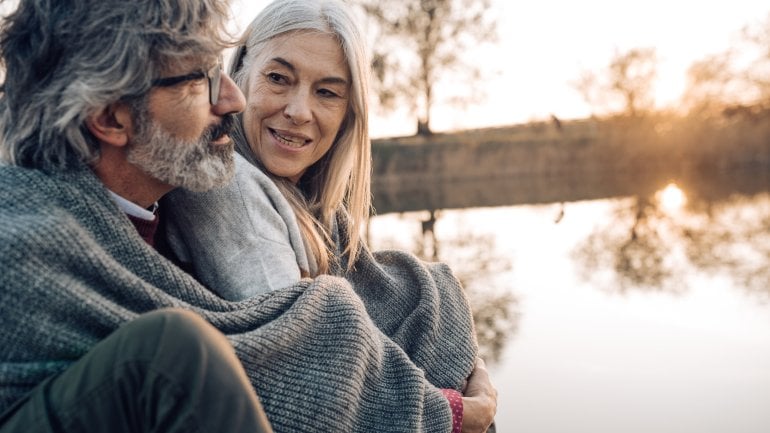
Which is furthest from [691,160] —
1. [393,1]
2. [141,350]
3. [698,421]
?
[141,350]

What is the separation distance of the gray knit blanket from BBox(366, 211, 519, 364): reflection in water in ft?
4.46

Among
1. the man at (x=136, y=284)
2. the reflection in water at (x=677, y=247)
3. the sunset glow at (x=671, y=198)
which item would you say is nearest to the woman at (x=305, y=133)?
the man at (x=136, y=284)

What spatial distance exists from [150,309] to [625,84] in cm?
2647

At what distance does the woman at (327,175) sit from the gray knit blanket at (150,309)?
35 centimetres

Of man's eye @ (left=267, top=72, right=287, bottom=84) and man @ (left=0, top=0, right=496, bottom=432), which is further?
man's eye @ (left=267, top=72, right=287, bottom=84)

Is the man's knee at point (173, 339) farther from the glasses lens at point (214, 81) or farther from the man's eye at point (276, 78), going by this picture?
the man's eye at point (276, 78)

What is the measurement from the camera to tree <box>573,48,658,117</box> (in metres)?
25.9

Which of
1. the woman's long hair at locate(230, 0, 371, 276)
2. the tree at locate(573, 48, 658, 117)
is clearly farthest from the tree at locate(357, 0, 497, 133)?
the woman's long hair at locate(230, 0, 371, 276)

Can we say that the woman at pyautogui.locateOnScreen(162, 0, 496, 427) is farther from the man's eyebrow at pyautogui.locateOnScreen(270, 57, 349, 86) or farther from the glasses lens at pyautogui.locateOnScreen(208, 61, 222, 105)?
the glasses lens at pyautogui.locateOnScreen(208, 61, 222, 105)

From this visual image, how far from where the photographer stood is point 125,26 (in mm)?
1835

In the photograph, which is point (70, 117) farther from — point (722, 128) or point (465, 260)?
point (722, 128)

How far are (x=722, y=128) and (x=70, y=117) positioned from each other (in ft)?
72.7

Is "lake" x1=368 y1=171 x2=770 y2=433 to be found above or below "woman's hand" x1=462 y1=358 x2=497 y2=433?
below

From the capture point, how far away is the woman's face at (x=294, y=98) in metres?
2.66
